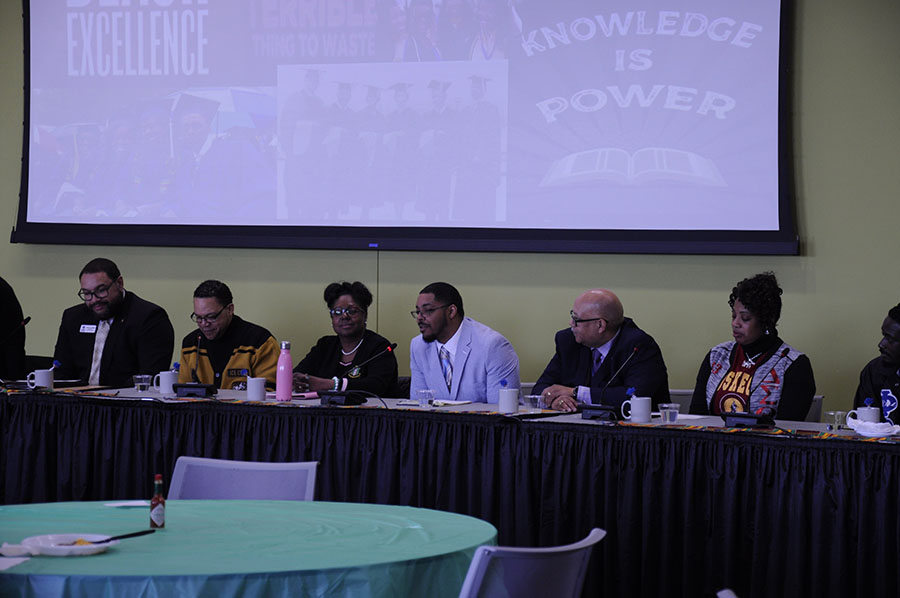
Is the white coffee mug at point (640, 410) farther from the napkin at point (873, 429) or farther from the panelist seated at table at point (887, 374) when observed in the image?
the panelist seated at table at point (887, 374)

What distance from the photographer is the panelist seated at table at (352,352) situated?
460cm

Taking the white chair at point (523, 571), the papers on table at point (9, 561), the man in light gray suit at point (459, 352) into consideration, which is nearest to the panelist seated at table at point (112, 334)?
the man in light gray suit at point (459, 352)

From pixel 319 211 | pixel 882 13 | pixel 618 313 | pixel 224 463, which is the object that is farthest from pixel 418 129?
pixel 224 463

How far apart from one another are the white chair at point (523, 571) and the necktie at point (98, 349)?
3506 mm

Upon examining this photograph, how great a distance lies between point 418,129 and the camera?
550 cm

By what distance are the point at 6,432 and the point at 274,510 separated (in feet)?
6.86

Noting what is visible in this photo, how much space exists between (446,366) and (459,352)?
11cm

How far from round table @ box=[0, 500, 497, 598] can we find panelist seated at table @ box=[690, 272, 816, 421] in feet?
6.51

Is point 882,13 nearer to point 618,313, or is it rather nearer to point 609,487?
point 618,313

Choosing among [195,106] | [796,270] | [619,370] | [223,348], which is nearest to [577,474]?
[619,370]

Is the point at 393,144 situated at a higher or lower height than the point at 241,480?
higher

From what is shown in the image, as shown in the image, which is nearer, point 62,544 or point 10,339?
point 62,544

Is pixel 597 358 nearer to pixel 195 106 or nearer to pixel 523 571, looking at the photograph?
pixel 523 571

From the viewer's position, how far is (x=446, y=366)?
14.5 feet
